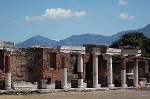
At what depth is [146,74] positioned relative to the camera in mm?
55625

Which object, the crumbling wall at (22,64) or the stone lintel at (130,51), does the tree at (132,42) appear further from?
the crumbling wall at (22,64)

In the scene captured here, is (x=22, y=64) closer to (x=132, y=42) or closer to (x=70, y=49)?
(x=70, y=49)

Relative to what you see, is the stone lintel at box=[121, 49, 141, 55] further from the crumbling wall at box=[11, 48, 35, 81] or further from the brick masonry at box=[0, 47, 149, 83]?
the crumbling wall at box=[11, 48, 35, 81]

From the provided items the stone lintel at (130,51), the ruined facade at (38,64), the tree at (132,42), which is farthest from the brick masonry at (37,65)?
the tree at (132,42)

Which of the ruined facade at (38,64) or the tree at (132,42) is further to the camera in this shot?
the tree at (132,42)

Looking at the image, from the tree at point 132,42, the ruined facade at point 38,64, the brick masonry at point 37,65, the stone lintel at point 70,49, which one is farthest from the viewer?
the tree at point 132,42

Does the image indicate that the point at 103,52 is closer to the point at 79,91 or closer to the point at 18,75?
the point at 79,91

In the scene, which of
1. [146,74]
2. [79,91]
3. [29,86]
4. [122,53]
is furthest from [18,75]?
[146,74]

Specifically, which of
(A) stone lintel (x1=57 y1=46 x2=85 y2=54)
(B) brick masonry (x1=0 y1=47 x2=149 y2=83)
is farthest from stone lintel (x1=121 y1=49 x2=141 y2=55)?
(A) stone lintel (x1=57 y1=46 x2=85 y2=54)

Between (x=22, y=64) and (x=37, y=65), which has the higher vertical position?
(x=22, y=64)

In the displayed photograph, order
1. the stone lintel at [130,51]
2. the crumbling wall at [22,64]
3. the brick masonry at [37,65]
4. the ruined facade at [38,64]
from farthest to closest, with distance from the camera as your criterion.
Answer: the stone lintel at [130,51] → the brick masonry at [37,65] → the crumbling wall at [22,64] → the ruined facade at [38,64]

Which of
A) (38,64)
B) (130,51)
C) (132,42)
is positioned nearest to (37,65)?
(38,64)

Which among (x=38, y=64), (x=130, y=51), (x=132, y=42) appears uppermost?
(x=132, y=42)

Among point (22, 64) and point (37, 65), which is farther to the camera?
point (37, 65)
